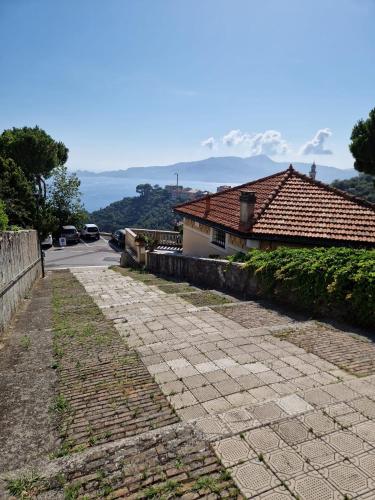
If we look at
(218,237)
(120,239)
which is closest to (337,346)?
(218,237)

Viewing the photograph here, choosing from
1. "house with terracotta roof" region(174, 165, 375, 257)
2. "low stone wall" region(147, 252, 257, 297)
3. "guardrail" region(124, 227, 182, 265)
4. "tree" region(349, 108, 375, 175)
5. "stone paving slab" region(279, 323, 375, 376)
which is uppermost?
"tree" region(349, 108, 375, 175)

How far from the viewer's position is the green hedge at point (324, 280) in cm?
708

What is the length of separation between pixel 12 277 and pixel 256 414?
287 inches

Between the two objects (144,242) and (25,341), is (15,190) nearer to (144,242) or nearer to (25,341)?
(144,242)

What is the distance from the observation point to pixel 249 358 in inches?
225

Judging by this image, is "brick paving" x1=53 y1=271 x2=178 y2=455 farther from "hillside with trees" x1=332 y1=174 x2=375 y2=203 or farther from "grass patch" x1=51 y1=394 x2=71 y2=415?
"hillside with trees" x1=332 y1=174 x2=375 y2=203

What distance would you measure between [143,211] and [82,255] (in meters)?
95.5

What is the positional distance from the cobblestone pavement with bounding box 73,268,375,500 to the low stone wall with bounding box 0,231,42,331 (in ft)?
8.47

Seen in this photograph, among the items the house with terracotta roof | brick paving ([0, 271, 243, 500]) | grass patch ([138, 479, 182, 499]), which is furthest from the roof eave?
grass patch ([138, 479, 182, 499])

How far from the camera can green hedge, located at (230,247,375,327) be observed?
7.08 metres

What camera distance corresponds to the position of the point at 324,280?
7855 millimetres

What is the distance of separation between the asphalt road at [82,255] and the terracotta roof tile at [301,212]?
1166 cm

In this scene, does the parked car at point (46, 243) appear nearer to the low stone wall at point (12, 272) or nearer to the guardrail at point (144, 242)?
the guardrail at point (144, 242)

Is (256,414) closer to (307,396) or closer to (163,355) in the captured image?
(307,396)
